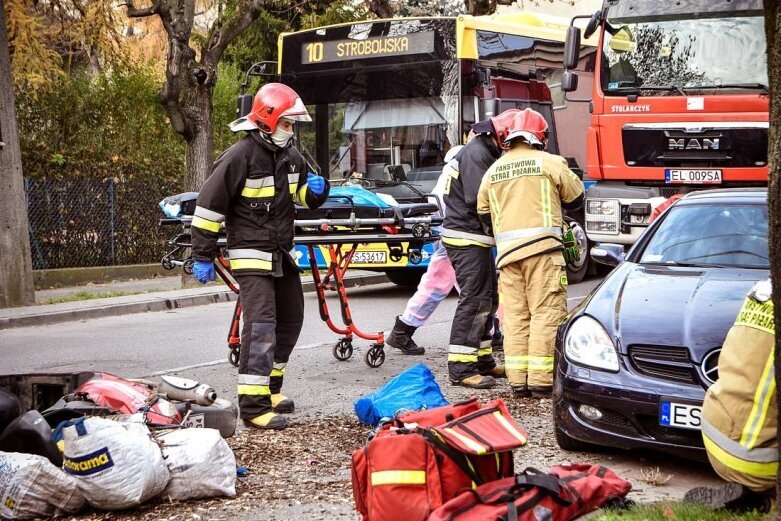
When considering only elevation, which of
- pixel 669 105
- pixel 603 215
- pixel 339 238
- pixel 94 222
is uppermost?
pixel 669 105

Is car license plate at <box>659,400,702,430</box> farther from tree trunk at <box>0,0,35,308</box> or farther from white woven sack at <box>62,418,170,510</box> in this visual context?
tree trunk at <box>0,0,35,308</box>

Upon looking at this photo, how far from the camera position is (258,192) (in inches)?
260

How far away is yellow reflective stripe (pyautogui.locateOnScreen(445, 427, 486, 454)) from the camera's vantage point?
4246 mm

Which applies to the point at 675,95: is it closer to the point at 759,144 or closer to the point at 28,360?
the point at 759,144

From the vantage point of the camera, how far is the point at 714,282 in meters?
5.76

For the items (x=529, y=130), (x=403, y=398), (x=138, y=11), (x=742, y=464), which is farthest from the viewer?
(x=138, y=11)

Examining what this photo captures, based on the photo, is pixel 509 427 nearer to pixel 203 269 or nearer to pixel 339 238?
pixel 203 269

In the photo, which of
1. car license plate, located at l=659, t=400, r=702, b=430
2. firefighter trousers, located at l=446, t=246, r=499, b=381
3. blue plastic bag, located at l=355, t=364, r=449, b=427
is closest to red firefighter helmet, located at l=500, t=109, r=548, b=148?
firefighter trousers, located at l=446, t=246, r=499, b=381

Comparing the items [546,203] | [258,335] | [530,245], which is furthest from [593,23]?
[258,335]

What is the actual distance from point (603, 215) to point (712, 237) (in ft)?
18.6

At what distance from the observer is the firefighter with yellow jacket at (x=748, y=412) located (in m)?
4.18

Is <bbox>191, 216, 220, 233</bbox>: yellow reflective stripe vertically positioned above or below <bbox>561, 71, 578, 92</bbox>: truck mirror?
below

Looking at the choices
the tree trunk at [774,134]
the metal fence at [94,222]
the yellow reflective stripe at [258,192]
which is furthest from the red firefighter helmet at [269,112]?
the metal fence at [94,222]

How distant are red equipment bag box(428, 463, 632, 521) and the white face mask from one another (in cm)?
303
